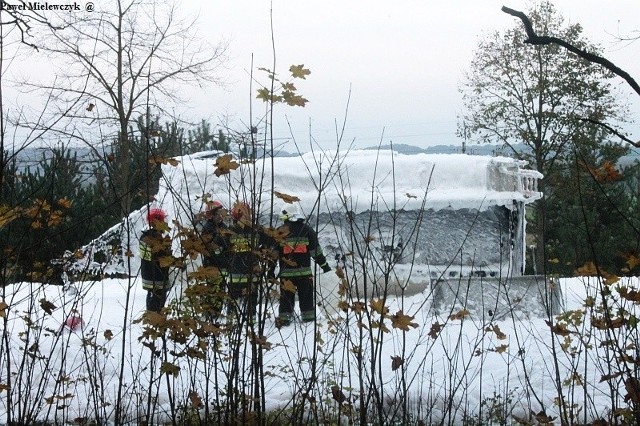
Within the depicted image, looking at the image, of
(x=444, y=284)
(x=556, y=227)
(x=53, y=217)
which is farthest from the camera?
(x=556, y=227)

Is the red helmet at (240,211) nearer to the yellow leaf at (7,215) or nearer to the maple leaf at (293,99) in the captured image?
the maple leaf at (293,99)

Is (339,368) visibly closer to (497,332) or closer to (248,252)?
(497,332)

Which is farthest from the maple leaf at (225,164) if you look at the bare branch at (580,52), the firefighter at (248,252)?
the bare branch at (580,52)

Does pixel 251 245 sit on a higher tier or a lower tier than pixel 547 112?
lower

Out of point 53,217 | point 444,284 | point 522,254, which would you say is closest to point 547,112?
point 522,254

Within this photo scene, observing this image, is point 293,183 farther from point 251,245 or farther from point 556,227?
point 556,227

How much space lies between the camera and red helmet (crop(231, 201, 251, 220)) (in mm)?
4305

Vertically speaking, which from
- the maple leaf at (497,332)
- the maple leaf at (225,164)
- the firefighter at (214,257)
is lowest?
the maple leaf at (497,332)

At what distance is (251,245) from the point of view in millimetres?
4148

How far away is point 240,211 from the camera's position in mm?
4320

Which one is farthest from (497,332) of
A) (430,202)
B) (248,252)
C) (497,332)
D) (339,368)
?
(430,202)

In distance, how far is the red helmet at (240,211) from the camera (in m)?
4.30

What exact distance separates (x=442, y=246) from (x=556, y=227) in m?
11.0

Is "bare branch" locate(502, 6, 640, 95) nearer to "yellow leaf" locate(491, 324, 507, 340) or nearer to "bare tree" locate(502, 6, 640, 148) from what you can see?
"bare tree" locate(502, 6, 640, 148)
